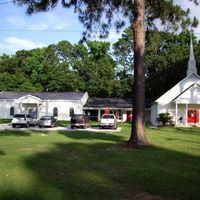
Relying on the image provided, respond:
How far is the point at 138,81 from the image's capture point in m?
26.1

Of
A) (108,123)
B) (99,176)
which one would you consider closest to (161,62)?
(108,123)

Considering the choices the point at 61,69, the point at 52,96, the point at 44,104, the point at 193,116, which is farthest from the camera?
the point at 61,69

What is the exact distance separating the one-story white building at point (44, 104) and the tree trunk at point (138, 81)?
4893cm

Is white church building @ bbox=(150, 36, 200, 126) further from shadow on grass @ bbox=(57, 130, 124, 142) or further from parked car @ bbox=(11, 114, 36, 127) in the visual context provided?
shadow on grass @ bbox=(57, 130, 124, 142)

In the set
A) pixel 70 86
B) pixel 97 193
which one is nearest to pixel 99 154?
pixel 97 193

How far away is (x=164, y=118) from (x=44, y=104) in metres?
24.4

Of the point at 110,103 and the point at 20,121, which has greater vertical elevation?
the point at 110,103

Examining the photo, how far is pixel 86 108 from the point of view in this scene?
249 ft

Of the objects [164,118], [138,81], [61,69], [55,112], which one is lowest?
[164,118]

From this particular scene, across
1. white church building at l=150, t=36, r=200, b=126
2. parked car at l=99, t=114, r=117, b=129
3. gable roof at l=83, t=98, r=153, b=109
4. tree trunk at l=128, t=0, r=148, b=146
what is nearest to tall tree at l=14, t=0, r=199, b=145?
tree trunk at l=128, t=0, r=148, b=146

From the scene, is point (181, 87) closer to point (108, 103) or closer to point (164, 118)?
point (164, 118)

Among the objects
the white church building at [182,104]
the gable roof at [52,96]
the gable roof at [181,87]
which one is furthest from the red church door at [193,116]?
the gable roof at [52,96]

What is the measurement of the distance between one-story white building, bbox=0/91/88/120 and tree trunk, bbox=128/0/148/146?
161 feet

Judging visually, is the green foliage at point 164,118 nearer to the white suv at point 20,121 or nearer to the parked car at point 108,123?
the parked car at point 108,123
